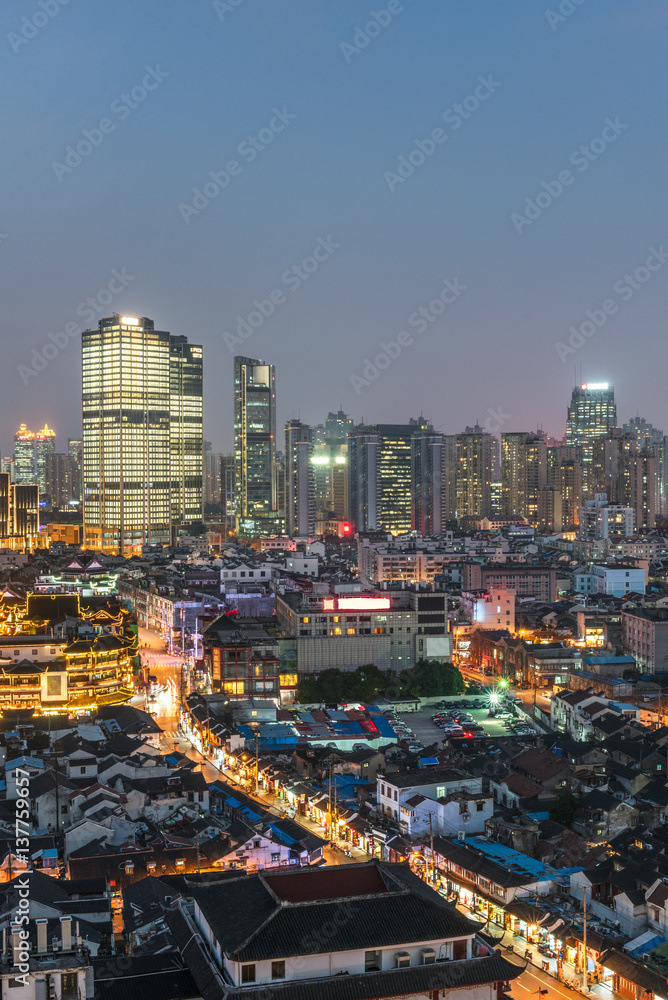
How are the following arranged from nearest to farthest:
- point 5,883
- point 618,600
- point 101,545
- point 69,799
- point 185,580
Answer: point 5,883, point 69,799, point 618,600, point 185,580, point 101,545

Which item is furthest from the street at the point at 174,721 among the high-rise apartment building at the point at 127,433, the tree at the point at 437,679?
the high-rise apartment building at the point at 127,433

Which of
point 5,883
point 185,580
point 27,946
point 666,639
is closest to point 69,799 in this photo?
point 5,883

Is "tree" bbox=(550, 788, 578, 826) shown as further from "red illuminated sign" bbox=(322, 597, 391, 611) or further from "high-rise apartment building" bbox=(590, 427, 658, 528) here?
"high-rise apartment building" bbox=(590, 427, 658, 528)

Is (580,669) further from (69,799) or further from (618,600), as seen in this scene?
(69,799)

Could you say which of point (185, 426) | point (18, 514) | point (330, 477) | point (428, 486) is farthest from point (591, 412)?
point (18, 514)

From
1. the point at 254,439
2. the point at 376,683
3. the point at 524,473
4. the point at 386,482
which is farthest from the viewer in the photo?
the point at 524,473

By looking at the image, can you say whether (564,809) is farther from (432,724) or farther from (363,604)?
(363,604)
